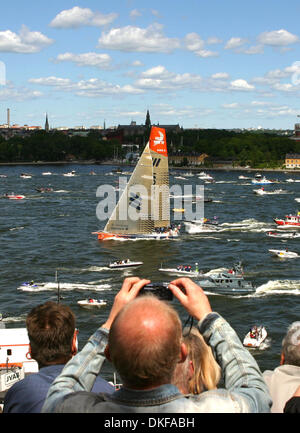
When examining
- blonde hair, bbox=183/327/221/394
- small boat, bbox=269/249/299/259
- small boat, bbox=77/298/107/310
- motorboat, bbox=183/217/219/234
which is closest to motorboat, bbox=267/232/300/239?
motorboat, bbox=183/217/219/234

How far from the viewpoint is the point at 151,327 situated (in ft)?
8.82

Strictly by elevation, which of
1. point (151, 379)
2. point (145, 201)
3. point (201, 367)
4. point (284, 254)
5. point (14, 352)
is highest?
point (151, 379)

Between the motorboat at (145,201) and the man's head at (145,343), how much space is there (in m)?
52.9

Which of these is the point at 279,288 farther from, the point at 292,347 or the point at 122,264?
the point at 292,347

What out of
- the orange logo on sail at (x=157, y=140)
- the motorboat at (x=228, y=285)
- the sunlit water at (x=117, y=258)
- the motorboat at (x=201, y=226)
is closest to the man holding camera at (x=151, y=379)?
the sunlit water at (x=117, y=258)

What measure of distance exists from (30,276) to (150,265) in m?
8.88

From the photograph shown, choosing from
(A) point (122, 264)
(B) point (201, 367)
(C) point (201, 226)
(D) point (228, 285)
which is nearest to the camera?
(B) point (201, 367)

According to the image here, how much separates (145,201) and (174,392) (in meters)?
53.7

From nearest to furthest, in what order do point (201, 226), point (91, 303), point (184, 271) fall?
point (91, 303) < point (184, 271) < point (201, 226)

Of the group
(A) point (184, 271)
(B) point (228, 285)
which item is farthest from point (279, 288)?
(A) point (184, 271)

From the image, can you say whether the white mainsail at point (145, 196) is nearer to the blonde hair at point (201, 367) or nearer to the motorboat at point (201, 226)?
the motorboat at point (201, 226)

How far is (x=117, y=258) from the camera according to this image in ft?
154
